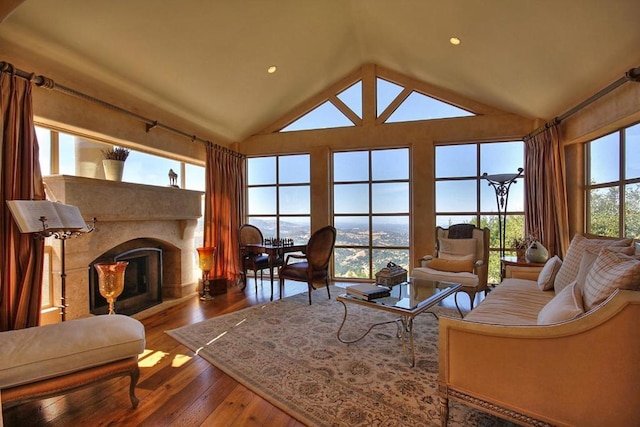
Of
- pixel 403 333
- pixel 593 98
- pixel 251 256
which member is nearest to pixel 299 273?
pixel 251 256

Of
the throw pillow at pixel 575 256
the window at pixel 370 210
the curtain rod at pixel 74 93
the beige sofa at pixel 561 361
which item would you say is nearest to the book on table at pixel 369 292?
the beige sofa at pixel 561 361

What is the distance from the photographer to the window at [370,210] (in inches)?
205

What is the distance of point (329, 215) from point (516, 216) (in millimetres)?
2867

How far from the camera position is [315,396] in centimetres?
198

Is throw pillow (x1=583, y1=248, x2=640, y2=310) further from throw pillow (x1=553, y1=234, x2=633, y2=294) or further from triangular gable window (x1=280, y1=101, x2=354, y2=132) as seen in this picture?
triangular gable window (x1=280, y1=101, x2=354, y2=132)

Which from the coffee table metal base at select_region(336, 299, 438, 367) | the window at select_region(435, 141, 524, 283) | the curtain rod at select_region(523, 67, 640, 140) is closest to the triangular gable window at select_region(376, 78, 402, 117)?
the window at select_region(435, 141, 524, 283)

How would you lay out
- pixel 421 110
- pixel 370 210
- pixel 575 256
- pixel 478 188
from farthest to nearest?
1. pixel 370 210
2. pixel 421 110
3. pixel 478 188
4. pixel 575 256

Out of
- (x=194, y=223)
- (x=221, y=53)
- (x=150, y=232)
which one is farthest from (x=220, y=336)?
(x=221, y=53)

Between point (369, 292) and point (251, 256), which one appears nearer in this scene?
point (369, 292)

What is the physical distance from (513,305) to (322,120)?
13.6 ft

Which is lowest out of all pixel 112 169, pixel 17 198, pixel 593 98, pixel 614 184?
pixel 17 198

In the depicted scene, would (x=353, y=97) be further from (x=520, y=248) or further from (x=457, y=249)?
(x=520, y=248)

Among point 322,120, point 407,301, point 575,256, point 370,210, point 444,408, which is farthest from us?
point 322,120

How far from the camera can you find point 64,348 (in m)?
1.75
